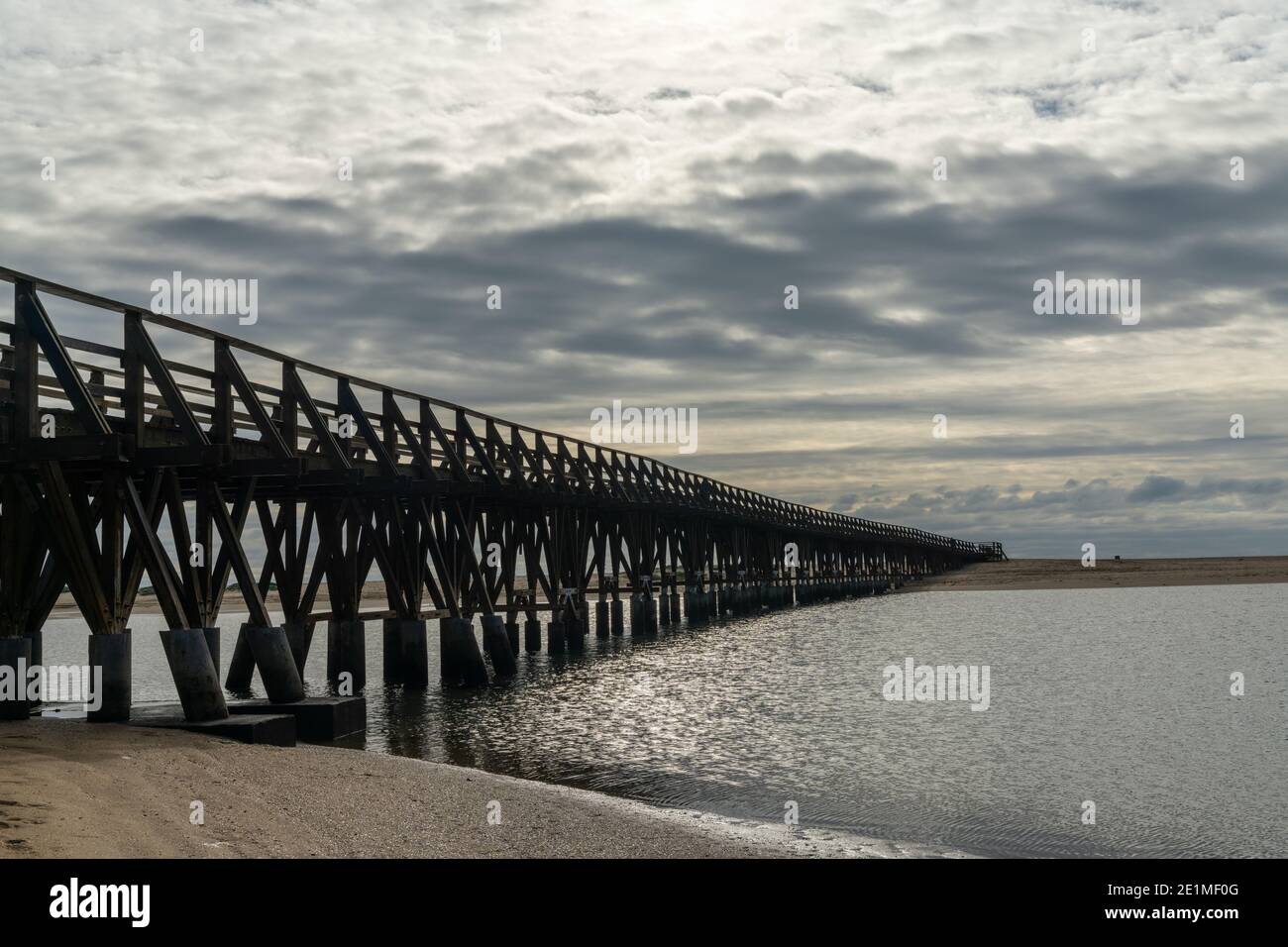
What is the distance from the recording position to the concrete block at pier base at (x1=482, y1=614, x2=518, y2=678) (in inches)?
→ 1002

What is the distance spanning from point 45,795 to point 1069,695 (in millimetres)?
20020

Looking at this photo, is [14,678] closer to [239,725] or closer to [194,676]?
[194,676]

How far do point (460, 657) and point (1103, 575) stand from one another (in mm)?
94863

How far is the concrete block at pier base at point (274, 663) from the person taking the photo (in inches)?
611

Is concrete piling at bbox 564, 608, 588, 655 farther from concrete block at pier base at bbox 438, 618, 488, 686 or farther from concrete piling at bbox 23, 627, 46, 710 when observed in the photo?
concrete piling at bbox 23, 627, 46, 710

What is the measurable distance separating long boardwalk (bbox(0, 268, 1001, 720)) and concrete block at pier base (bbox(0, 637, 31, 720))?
3 cm

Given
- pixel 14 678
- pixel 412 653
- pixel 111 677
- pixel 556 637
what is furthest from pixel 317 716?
pixel 556 637

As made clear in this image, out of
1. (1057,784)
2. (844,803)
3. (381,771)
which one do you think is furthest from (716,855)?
(1057,784)

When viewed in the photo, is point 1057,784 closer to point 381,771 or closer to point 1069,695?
point 381,771

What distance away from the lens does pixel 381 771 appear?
12320mm

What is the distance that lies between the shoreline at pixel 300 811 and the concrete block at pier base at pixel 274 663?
2457mm

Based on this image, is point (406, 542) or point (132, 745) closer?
point (132, 745)

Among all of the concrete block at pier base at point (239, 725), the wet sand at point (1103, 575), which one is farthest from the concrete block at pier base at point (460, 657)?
the wet sand at point (1103, 575)

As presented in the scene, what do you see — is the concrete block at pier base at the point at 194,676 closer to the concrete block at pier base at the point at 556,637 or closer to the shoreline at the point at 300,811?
the shoreline at the point at 300,811
